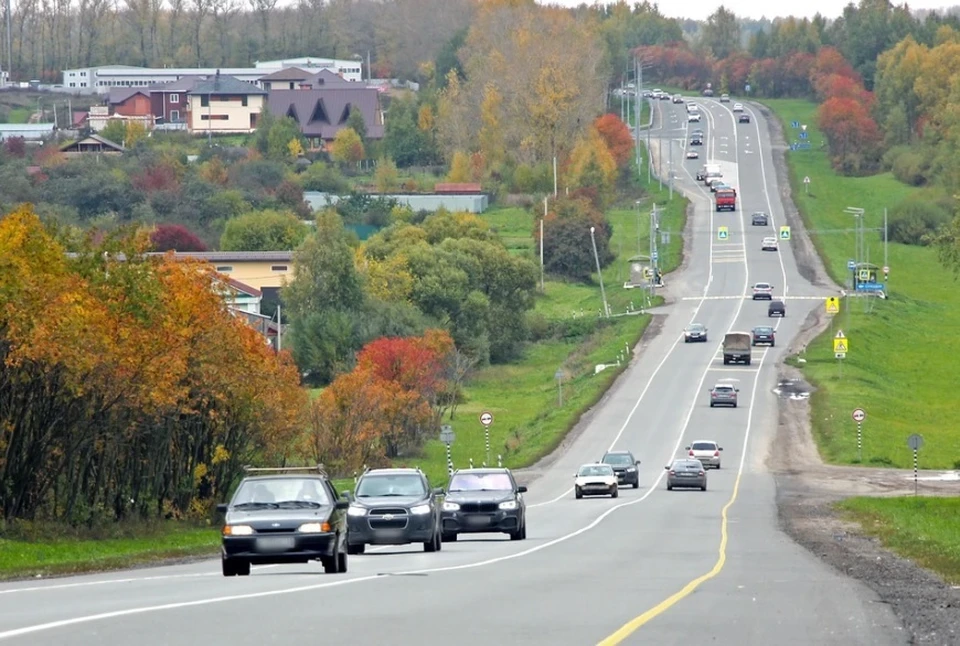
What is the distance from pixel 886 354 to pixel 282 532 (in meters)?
79.3

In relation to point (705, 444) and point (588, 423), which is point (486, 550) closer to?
point (705, 444)

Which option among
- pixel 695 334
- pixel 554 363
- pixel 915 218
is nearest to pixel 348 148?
pixel 915 218

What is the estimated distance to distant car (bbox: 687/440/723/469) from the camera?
65.8 m

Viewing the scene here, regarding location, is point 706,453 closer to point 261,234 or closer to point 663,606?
point 663,606

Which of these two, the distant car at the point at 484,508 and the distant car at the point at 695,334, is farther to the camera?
the distant car at the point at 695,334

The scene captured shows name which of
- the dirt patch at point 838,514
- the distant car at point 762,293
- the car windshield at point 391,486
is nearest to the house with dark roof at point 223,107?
the distant car at point 762,293

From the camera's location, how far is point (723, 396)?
81.4m

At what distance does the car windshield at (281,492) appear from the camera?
2381 cm

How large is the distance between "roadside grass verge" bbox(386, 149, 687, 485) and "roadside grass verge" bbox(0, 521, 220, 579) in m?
24.8

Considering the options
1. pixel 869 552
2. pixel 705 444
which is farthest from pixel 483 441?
pixel 869 552

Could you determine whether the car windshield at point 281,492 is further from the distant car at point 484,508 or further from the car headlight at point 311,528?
the distant car at point 484,508

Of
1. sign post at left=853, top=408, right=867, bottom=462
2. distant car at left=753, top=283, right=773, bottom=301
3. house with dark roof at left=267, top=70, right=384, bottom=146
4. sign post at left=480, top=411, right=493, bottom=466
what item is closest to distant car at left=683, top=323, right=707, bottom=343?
distant car at left=753, top=283, right=773, bottom=301

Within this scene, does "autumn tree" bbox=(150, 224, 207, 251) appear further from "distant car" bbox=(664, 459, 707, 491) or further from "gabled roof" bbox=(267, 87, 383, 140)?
"distant car" bbox=(664, 459, 707, 491)

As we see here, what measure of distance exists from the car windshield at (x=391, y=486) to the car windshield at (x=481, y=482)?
137 inches
